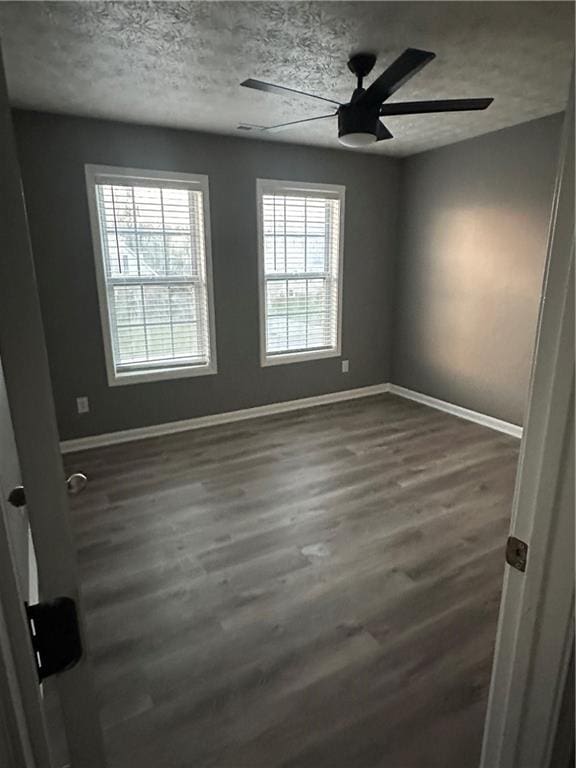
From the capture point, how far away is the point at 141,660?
1.78 metres

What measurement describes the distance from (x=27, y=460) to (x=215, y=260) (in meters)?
3.61

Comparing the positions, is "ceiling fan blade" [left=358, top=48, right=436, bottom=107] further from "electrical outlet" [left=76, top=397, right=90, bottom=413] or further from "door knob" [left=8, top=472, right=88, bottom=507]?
"electrical outlet" [left=76, top=397, right=90, bottom=413]

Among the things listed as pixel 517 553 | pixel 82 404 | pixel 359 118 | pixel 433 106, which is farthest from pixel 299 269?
pixel 517 553

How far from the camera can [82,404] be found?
3.77m

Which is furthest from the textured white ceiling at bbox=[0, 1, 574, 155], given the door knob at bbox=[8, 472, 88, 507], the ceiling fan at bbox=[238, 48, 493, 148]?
the door knob at bbox=[8, 472, 88, 507]

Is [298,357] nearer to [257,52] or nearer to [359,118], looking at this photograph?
[359,118]

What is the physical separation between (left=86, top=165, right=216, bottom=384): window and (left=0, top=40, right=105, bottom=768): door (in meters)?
3.33

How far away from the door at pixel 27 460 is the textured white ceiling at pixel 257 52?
190 cm

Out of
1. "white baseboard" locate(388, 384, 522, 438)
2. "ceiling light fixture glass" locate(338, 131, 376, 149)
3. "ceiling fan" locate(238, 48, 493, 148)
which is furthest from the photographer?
"white baseboard" locate(388, 384, 522, 438)

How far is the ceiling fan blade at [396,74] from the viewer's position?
189 cm

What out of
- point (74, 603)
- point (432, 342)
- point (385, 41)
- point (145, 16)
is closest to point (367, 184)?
point (432, 342)

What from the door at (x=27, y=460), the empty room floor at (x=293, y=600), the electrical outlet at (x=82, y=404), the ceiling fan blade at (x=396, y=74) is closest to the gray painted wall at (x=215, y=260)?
the electrical outlet at (x=82, y=404)

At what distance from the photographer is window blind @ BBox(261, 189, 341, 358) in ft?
14.1

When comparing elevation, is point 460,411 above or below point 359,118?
below
